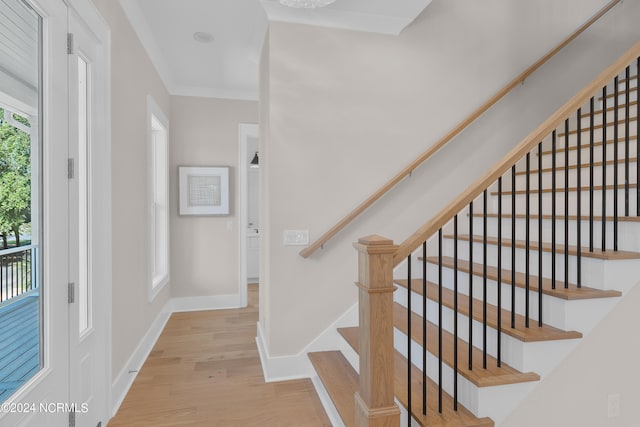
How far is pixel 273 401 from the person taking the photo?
2.40 metres

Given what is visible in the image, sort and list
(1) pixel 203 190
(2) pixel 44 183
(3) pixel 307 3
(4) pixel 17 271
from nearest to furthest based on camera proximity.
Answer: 1. (4) pixel 17 271
2. (2) pixel 44 183
3. (3) pixel 307 3
4. (1) pixel 203 190

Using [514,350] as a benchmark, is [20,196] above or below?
above

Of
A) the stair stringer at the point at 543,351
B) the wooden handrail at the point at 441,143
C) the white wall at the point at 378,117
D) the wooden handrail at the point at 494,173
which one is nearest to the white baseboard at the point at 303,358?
the white wall at the point at 378,117

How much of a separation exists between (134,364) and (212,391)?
718 mm

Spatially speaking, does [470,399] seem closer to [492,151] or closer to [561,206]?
[561,206]

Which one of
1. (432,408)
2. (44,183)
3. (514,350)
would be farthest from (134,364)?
(514,350)

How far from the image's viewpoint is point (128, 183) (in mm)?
2672

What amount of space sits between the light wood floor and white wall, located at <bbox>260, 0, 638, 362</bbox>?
332 mm

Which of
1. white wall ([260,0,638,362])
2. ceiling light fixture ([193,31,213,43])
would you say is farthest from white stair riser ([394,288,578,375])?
ceiling light fixture ([193,31,213,43])

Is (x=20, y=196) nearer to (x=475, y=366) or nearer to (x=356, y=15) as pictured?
(x=475, y=366)

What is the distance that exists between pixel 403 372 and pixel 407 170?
1.45 m

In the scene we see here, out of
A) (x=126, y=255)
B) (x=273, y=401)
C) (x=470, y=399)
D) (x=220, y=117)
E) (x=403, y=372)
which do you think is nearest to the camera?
(x=470, y=399)

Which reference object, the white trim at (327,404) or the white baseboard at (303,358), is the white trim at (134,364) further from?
the white trim at (327,404)

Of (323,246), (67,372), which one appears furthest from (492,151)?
(67,372)
